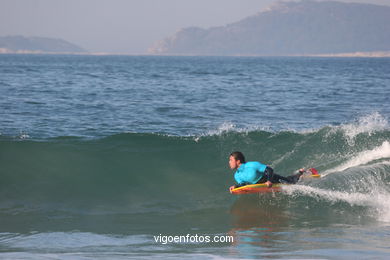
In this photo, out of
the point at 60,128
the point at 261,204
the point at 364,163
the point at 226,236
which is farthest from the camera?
the point at 60,128

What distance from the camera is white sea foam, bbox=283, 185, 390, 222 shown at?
1013cm

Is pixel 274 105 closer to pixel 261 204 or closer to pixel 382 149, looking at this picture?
pixel 382 149

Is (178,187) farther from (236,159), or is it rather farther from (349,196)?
(349,196)

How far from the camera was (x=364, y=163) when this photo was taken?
1338 centimetres

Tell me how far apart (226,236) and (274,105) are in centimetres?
1805

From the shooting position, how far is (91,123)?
1936 cm

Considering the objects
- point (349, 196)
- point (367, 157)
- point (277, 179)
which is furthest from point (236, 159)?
point (367, 157)

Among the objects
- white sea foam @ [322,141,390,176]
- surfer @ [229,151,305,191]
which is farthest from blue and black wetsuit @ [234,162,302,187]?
white sea foam @ [322,141,390,176]

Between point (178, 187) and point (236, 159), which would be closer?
point (236, 159)

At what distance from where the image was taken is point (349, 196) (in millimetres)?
10547

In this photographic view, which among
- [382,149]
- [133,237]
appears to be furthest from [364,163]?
[133,237]

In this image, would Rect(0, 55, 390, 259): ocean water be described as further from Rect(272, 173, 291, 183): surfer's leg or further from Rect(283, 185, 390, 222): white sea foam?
Rect(272, 173, 291, 183): surfer's leg

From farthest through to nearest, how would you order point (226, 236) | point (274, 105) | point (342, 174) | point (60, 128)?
1. point (274, 105)
2. point (60, 128)
3. point (342, 174)
4. point (226, 236)

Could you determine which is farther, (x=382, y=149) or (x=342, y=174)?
(x=382, y=149)
